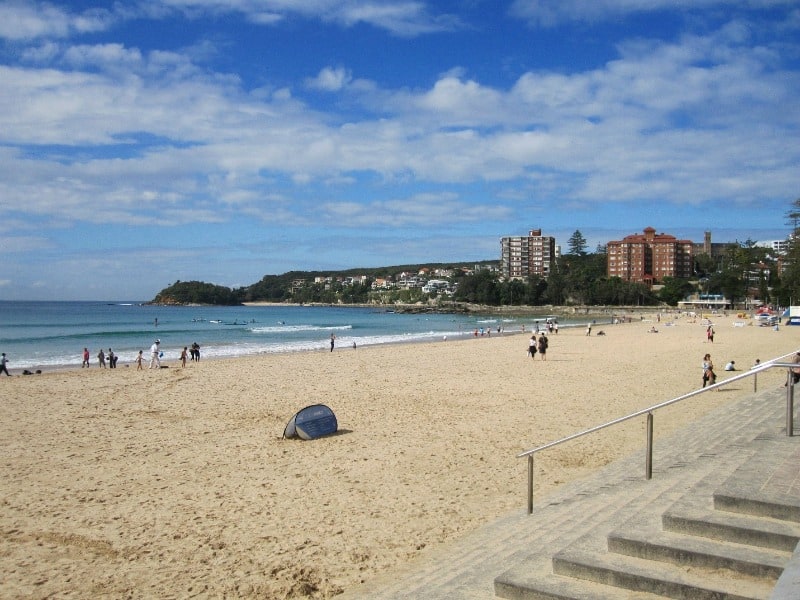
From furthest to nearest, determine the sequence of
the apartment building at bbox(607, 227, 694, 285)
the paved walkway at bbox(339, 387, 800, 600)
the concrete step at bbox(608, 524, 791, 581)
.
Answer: the apartment building at bbox(607, 227, 694, 285) < the paved walkway at bbox(339, 387, 800, 600) < the concrete step at bbox(608, 524, 791, 581)

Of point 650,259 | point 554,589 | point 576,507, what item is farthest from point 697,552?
point 650,259

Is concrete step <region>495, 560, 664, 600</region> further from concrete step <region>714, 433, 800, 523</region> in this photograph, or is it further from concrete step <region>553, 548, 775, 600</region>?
concrete step <region>714, 433, 800, 523</region>

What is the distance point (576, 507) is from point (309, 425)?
6553 millimetres

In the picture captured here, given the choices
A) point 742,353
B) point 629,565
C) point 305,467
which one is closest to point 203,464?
point 305,467

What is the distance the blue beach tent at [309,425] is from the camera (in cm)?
1221

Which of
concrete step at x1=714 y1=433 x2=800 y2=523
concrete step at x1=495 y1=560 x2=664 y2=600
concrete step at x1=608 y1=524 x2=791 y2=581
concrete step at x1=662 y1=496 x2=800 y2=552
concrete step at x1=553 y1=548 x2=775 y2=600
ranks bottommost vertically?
concrete step at x1=495 y1=560 x2=664 y2=600

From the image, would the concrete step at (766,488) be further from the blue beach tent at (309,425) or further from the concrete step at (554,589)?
the blue beach tent at (309,425)

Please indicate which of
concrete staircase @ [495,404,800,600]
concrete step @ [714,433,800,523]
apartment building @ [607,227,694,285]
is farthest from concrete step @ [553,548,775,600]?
apartment building @ [607,227,694,285]

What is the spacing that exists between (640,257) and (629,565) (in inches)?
6515

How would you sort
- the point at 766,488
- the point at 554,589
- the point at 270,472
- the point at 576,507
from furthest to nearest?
the point at 270,472 < the point at 576,507 < the point at 766,488 < the point at 554,589

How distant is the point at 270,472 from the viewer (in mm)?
9992

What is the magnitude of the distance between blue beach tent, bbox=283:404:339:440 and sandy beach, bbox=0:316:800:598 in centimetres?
22

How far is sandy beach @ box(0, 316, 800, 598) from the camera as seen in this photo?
648 centimetres

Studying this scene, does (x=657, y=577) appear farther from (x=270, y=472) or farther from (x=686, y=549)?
(x=270, y=472)
